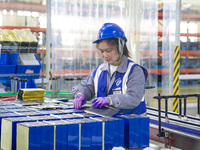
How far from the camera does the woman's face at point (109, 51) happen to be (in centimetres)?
281

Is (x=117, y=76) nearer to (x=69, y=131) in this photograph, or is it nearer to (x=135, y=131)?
(x=135, y=131)

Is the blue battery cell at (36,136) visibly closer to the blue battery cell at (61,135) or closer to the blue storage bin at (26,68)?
the blue battery cell at (61,135)

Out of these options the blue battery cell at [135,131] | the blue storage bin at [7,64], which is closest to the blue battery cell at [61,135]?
the blue battery cell at [135,131]

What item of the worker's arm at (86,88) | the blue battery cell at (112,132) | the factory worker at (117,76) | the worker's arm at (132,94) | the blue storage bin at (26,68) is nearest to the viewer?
the blue battery cell at (112,132)

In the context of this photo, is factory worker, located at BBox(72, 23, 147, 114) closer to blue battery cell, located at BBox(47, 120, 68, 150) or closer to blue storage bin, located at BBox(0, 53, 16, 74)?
blue battery cell, located at BBox(47, 120, 68, 150)

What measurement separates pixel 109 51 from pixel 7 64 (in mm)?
2672

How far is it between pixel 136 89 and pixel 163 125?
0.95m

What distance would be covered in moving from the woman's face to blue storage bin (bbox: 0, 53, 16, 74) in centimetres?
245

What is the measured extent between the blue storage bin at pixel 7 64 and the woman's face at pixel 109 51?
8.04 ft

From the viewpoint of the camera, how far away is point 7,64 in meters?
5.08

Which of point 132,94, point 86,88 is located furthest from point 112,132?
point 86,88

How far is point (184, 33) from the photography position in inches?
353

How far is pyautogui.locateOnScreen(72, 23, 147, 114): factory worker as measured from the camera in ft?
8.83

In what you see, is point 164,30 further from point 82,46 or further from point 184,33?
point 82,46
